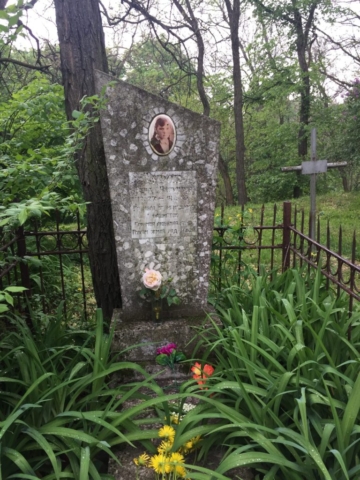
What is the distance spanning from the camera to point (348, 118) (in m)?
9.58

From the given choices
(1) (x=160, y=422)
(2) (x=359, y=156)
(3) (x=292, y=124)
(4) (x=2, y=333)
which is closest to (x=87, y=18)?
(4) (x=2, y=333)

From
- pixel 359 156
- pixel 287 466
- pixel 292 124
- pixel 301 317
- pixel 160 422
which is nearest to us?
pixel 287 466

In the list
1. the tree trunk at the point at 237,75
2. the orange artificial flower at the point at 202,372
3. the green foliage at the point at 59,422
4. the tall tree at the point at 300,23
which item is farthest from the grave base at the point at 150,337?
the tall tree at the point at 300,23

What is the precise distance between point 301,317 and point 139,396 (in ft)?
3.74

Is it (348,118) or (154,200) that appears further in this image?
(348,118)

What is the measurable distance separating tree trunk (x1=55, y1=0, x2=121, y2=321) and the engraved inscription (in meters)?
Answer: 0.68

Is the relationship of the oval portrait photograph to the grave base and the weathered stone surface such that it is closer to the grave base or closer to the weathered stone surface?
the grave base

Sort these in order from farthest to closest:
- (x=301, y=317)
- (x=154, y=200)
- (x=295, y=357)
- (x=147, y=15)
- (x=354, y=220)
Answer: (x=354, y=220)
(x=147, y=15)
(x=154, y=200)
(x=301, y=317)
(x=295, y=357)

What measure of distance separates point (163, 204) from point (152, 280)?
0.54 metres

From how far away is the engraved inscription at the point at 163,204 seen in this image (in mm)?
2662

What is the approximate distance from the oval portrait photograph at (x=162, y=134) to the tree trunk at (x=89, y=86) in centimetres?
81

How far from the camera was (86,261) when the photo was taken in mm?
5812

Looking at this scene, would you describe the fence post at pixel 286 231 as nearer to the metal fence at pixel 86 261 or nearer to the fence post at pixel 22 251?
the metal fence at pixel 86 261

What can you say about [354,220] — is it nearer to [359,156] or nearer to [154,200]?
[359,156]
